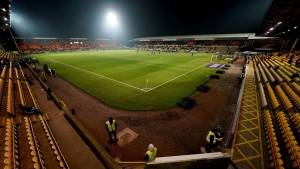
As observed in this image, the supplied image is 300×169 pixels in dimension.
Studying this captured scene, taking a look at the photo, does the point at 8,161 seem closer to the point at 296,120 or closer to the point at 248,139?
the point at 248,139

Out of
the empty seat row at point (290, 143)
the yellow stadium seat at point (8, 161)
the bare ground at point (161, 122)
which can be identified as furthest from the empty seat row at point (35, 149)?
the empty seat row at point (290, 143)

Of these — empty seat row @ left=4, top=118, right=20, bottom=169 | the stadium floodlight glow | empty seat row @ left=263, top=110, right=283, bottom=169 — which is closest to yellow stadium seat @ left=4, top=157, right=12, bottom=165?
empty seat row @ left=4, top=118, right=20, bottom=169

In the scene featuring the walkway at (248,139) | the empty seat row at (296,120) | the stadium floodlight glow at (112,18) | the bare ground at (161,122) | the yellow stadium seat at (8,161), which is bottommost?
the bare ground at (161,122)

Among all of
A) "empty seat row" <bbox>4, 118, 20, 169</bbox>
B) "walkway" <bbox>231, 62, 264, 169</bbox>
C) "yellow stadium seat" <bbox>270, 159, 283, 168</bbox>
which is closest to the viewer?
"empty seat row" <bbox>4, 118, 20, 169</bbox>

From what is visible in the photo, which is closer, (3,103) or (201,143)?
(201,143)

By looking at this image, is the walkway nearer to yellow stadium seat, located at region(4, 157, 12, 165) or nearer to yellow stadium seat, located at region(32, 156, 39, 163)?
yellow stadium seat, located at region(32, 156, 39, 163)

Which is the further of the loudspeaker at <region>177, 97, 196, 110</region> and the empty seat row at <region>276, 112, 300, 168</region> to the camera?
the loudspeaker at <region>177, 97, 196, 110</region>

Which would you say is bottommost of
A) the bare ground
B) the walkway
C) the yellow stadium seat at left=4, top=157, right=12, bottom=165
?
the bare ground

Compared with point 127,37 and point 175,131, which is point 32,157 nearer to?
point 175,131

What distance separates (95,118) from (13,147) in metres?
4.72

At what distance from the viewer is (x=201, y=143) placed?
25.1 ft

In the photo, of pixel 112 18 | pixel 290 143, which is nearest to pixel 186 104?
pixel 290 143

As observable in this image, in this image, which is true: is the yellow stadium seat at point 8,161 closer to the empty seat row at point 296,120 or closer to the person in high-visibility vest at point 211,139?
the person in high-visibility vest at point 211,139

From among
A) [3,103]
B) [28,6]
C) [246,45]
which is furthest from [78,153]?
[28,6]
